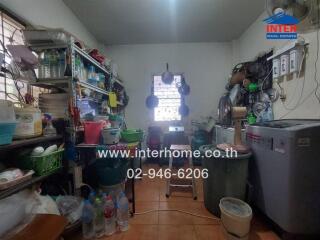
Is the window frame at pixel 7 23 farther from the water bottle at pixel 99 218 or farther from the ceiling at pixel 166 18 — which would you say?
the water bottle at pixel 99 218

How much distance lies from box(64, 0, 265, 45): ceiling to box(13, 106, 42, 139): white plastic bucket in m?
1.83

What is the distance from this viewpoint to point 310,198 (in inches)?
53.7

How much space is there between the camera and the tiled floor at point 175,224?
154 cm

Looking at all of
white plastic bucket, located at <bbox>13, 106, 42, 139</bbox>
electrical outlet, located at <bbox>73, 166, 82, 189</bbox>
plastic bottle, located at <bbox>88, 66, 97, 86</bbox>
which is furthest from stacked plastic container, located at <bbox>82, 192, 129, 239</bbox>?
plastic bottle, located at <bbox>88, 66, 97, 86</bbox>

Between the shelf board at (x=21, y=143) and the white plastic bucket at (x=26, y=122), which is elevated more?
the white plastic bucket at (x=26, y=122)

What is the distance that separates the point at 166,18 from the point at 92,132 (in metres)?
2.10

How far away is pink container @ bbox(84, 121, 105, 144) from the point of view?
6.01 ft

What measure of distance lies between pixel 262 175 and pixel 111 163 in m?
1.51

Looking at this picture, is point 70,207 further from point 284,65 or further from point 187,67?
point 187,67

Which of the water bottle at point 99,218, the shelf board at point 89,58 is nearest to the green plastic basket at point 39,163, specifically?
the water bottle at point 99,218

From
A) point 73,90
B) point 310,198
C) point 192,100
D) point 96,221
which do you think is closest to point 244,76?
point 192,100

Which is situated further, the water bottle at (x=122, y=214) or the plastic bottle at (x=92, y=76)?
the plastic bottle at (x=92, y=76)

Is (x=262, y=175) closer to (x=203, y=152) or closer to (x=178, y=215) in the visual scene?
(x=203, y=152)

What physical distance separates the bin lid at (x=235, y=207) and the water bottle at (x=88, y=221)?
1.08m
